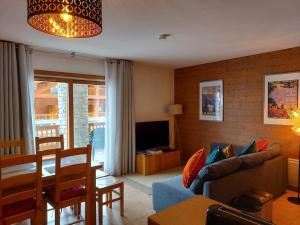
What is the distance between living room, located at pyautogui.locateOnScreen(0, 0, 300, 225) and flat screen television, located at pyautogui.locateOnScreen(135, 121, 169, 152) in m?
0.02

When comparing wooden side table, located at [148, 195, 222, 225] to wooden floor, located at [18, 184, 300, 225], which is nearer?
wooden side table, located at [148, 195, 222, 225]

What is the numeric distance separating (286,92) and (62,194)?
12.1 feet

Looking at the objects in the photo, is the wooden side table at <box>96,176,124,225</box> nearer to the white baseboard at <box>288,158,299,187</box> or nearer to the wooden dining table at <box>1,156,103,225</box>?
the wooden dining table at <box>1,156,103,225</box>

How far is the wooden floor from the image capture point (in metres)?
2.70

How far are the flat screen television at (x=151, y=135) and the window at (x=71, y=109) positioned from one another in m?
0.78

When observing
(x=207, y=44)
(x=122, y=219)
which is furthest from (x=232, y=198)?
(x=207, y=44)

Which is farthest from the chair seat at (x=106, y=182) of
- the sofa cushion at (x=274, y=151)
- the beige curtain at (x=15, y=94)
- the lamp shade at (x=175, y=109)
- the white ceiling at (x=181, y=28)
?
the lamp shade at (x=175, y=109)

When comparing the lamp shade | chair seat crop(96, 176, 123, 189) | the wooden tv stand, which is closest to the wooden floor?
chair seat crop(96, 176, 123, 189)

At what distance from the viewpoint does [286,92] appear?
3.70 m

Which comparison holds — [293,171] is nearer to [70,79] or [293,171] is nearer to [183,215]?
[183,215]

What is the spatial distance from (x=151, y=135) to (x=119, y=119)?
0.93 meters

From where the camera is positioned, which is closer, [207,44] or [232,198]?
[232,198]

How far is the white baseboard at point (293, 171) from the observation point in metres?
3.61

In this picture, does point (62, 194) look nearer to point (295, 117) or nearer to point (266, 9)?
point (266, 9)
